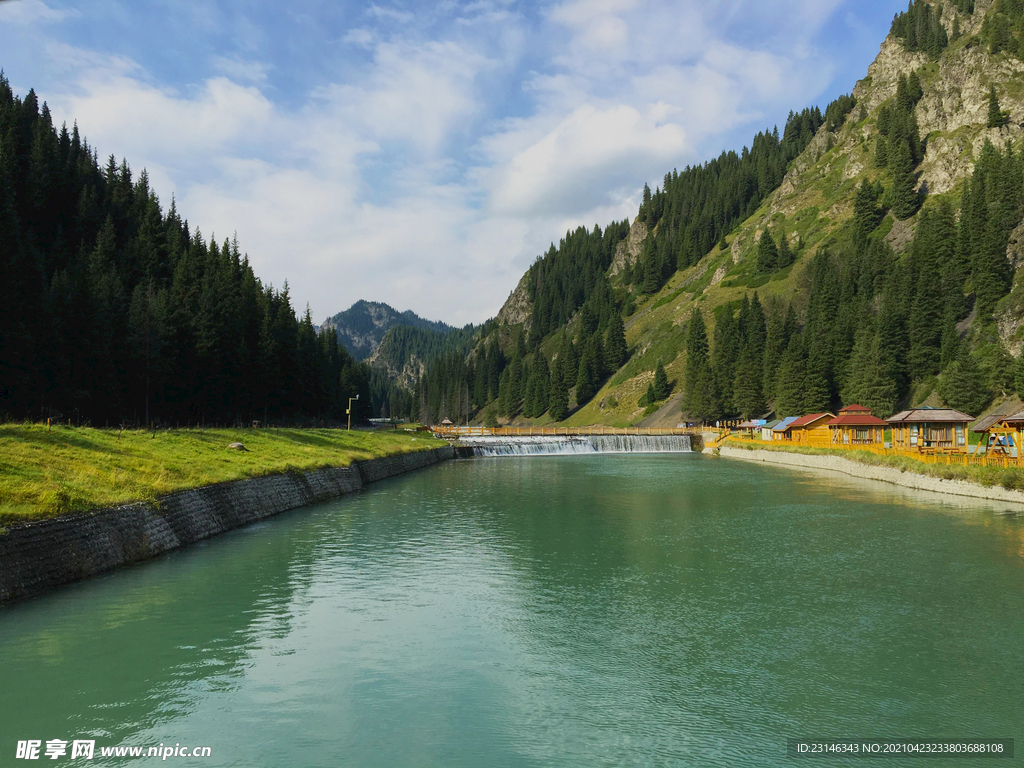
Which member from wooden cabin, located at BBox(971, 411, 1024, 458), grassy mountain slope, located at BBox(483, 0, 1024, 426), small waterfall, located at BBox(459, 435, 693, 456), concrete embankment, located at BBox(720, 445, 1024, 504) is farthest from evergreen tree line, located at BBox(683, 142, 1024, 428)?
wooden cabin, located at BBox(971, 411, 1024, 458)

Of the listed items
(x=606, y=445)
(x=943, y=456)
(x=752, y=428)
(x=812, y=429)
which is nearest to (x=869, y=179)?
(x=752, y=428)

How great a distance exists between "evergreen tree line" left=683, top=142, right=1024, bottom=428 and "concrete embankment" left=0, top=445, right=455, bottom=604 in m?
80.4

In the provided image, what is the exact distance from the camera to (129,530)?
2433 cm

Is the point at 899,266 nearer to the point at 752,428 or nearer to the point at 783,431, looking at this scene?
the point at 752,428

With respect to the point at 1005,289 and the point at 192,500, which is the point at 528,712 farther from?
the point at 1005,289

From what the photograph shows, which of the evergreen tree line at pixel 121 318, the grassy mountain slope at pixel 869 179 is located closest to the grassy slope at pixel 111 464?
the evergreen tree line at pixel 121 318

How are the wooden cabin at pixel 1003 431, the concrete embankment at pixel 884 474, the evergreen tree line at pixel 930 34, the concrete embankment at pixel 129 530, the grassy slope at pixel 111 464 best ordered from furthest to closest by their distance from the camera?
the evergreen tree line at pixel 930 34, the wooden cabin at pixel 1003 431, the concrete embankment at pixel 884 474, the grassy slope at pixel 111 464, the concrete embankment at pixel 129 530

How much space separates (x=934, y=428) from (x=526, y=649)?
60.5 m

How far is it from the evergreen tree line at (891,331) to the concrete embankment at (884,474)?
887 inches

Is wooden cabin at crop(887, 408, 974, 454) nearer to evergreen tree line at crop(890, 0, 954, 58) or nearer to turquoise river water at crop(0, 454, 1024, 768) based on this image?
turquoise river water at crop(0, 454, 1024, 768)

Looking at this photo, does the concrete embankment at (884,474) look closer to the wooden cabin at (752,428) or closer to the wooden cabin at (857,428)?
the wooden cabin at (857,428)

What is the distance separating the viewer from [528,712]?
13.2 metres

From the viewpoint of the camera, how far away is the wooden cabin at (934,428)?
60344 millimetres

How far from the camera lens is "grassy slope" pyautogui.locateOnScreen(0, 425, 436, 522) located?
21141mm
